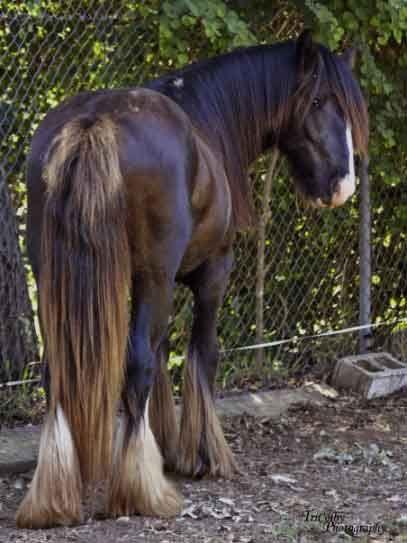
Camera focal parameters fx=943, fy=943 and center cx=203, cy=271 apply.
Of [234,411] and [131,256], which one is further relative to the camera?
[234,411]

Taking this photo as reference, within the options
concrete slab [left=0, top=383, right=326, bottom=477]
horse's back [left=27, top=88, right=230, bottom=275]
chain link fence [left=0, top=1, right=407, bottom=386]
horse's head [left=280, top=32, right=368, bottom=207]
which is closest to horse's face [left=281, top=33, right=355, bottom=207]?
horse's head [left=280, top=32, right=368, bottom=207]

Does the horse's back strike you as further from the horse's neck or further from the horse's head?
the horse's head

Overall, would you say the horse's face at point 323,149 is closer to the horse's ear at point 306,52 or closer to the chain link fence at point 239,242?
the horse's ear at point 306,52

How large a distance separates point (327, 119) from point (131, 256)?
140 cm

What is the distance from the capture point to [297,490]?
4211mm

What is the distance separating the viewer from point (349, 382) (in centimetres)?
611

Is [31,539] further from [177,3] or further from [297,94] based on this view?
[177,3]

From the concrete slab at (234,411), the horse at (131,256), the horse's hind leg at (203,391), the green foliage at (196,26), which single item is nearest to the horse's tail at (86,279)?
the horse at (131,256)

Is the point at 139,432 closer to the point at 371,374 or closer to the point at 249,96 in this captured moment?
the point at 249,96

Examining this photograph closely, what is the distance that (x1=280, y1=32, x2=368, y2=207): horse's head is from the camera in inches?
174

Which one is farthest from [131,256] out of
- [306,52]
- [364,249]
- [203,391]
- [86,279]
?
[364,249]

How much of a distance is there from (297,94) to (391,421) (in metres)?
2.06

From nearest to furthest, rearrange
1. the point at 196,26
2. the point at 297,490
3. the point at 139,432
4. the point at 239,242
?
the point at 139,432 < the point at 297,490 < the point at 196,26 < the point at 239,242

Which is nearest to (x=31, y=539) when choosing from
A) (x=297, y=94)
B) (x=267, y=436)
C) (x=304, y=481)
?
(x=304, y=481)
